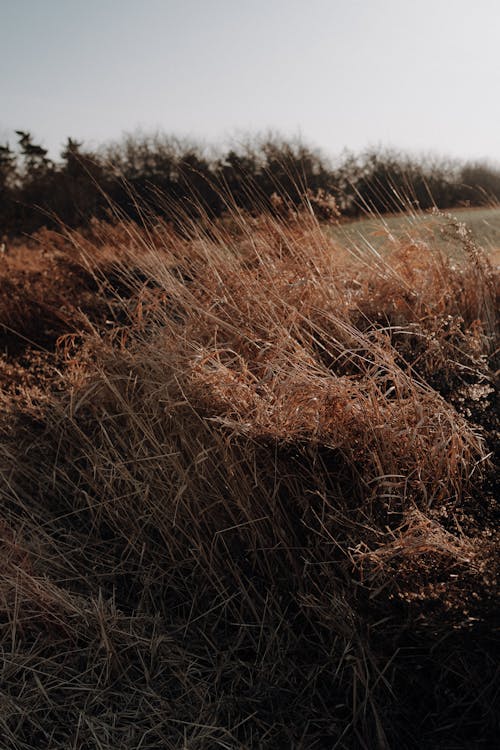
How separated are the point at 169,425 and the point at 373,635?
3.71 feet

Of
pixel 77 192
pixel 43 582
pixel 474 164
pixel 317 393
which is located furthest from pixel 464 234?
pixel 77 192

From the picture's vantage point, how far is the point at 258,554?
7.88 ft

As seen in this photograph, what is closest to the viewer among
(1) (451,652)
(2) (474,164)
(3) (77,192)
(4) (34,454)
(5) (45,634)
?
(1) (451,652)

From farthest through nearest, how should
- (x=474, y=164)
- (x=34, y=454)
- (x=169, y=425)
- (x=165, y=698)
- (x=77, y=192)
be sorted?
1. (x=77, y=192)
2. (x=474, y=164)
3. (x=34, y=454)
4. (x=169, y=425)
5. (x=165, y=698)

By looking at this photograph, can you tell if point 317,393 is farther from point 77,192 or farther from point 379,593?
point 77,192

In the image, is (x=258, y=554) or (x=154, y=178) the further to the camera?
(x=154, y=178)

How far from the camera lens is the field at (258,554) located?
1969mm

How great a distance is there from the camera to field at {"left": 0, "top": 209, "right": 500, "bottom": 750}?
1.97 meters

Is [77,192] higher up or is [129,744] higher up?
[77,192]

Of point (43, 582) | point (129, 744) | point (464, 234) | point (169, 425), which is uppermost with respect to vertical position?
point (464, 234)

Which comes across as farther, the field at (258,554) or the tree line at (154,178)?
the tree line at (154,178)

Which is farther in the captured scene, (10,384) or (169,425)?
(10,384)

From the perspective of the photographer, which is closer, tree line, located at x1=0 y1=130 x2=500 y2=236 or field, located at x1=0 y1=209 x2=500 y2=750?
field, located at x1=0 y1=209 x2=500 y2=750

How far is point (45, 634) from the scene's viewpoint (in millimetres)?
2371
